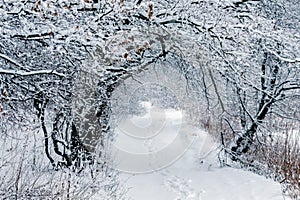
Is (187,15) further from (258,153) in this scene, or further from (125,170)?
(258,153)

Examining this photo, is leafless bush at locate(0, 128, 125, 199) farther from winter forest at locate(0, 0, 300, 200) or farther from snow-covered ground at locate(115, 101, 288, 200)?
snow-covered ground at locate(115, 101, 288, 200)

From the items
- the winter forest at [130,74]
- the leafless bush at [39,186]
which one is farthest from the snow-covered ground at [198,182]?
the leafless bush at [39,186]

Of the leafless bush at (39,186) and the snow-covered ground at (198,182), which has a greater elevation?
the snow-covered ground at (198,182)

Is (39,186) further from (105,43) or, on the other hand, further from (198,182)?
(198,182)

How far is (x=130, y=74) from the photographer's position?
6.82 metres

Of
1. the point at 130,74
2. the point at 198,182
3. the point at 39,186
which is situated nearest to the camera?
the point at 39,186

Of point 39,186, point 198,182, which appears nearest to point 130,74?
point 198,182

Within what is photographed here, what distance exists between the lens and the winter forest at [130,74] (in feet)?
13.3

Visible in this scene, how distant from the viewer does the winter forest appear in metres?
4.05

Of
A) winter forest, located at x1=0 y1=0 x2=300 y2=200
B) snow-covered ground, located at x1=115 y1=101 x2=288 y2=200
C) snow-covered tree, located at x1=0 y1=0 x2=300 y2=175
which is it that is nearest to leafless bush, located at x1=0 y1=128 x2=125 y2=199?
winter forest, located at x1=0 y1=0 x2=300 y2=200

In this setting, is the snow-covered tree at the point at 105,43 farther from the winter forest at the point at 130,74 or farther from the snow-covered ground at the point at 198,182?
the snow-covered ground at the point at 198,182

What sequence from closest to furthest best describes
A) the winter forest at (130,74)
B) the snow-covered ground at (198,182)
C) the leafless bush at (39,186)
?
the leafless bush at (39,186) < the winter forest at (130,74) < the snow-covered ground at (198,182)

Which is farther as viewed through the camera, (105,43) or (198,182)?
(198,182)

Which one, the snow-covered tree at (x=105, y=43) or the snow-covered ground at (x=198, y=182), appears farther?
the snow-covered ground at (x=198, y=182)
